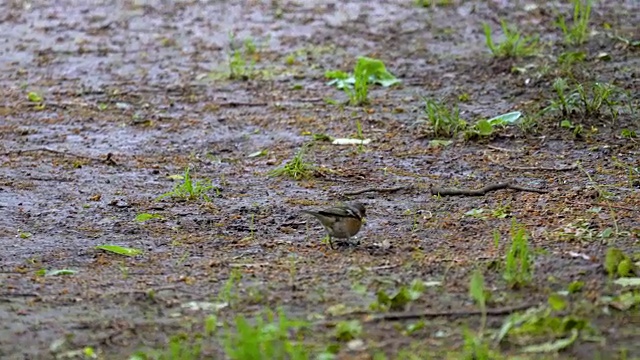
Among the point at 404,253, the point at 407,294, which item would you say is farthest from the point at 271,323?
the point at 404,253

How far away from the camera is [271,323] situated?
13.3ft

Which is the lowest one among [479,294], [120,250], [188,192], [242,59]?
[242,59]

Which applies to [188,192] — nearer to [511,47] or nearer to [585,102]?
[585,102]

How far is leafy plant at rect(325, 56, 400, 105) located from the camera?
8.70 metres

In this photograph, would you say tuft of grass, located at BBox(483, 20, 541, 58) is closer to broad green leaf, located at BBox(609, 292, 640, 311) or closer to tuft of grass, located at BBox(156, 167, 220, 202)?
tuft of grass, located at BBox(156, 167, 220, 202)

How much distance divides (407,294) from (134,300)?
1.13 m

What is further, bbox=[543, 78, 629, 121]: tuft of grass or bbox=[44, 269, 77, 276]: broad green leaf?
bbox=[543, 78, 629, 121]: tuft of grass

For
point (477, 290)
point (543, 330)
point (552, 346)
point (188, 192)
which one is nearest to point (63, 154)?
point (188, 192)

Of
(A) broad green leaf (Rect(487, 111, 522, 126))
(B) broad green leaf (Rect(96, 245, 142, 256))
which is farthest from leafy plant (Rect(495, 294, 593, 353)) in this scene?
(A) broad green leaf (Rect(487, 111, 522, 126))

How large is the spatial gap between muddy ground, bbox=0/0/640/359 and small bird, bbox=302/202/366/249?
3.9 inches

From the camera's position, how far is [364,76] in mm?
8609

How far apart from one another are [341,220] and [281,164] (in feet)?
6.47

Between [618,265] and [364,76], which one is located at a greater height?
[618,265]

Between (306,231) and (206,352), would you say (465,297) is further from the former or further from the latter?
(306,231)
